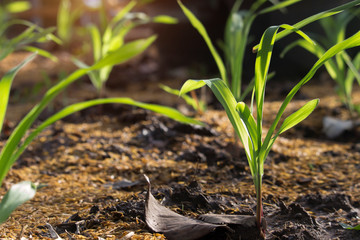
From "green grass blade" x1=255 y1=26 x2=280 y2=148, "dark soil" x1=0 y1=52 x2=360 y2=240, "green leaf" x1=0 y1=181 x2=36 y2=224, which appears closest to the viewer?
"green leaf" x1=0 y1=181 x2=36 y2=224

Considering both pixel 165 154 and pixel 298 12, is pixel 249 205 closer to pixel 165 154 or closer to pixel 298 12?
pixel 165 154

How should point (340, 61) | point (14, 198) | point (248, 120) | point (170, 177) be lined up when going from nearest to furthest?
point (14, 198) → point (248, 120) → point (170, 177) → point (340, 61)

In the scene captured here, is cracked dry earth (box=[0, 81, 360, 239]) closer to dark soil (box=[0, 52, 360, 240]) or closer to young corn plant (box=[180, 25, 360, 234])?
dark soil (box=[0, 52, 360, 240])

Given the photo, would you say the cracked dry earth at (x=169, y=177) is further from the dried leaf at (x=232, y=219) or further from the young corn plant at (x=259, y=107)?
the young corn plant at (x=259, y=107)

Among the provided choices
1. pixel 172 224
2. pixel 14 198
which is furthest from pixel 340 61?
Answer: pixel 14 198

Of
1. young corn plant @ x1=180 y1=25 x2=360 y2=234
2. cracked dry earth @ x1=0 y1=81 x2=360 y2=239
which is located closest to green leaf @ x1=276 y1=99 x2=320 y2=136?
young corn plant @ x1=180 y1=25 x2=360 y2=234

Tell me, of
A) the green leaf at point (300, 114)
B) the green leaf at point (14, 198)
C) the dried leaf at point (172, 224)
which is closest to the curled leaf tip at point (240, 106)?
the green leaf at point (300, 114)

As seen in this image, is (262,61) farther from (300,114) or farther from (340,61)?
(340,61)

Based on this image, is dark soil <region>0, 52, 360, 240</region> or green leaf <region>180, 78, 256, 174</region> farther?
dark soil <region>0, 52, 360, 240</region>
